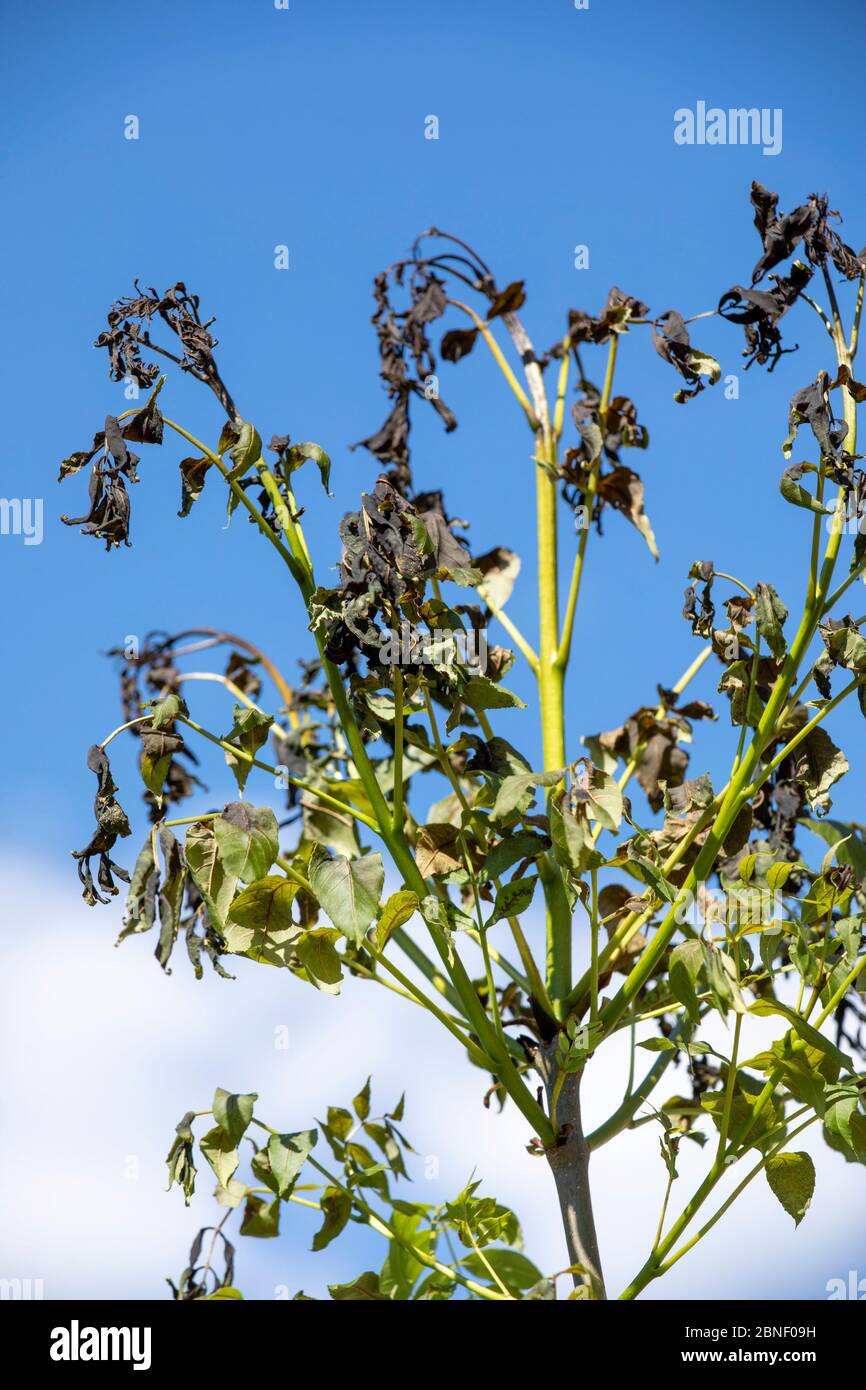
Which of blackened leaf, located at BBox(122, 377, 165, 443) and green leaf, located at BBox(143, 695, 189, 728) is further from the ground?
blackened leaf, located at BBox(122, 377, 165, 443)

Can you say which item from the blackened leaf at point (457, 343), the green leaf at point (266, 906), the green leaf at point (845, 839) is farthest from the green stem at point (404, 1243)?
the blackened leaf at point (457, 343)

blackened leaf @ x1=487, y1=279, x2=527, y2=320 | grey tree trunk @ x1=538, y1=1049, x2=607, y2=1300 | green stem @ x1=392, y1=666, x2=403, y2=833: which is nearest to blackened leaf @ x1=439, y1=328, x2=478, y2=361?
blackened leaf @ x1=487, y1=279, x2=527, y2=320

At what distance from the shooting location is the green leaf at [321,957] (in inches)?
55.7

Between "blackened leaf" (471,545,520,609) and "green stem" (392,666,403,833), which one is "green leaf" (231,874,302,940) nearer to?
"green stem" (392,666,403,833)

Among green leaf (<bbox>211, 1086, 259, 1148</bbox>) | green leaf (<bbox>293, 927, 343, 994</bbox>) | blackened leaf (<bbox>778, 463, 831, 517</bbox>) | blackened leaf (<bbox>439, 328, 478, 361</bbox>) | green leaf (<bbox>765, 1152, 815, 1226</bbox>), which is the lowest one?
green leaf (<bbox>765, 1152, 815, 1226</bbox>)

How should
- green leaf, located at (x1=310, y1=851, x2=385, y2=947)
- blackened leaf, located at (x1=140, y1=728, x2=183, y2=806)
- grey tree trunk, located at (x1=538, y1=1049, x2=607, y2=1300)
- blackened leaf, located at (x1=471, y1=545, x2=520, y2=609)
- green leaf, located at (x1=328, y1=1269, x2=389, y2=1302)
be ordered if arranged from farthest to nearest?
blackened leaf, located at (x1=471, y1=545, x2=520, y2=609) → green leaf, located at (x1=328, y1=1269, x2=389, y2=1302) → grey tree trunk, located at (x1=538, y1=1049, x2=607, y2=1300) → blackened leaf, located at (x1=140, y1=728, x2=183, y2=806) → green leaf, located at (x1=310, y1=851, x2=385, y2=947)

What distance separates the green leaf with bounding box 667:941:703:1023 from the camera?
1.29 meters

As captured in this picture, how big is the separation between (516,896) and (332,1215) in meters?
0.48

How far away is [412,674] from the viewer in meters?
1.35

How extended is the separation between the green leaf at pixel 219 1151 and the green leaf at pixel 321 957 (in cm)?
21

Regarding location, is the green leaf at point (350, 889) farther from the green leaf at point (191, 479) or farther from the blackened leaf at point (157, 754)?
the green leaf at point (191, 479)

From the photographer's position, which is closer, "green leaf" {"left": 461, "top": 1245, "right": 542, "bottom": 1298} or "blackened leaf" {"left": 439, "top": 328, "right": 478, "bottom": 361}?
"green leaf" {"left": 461, "top": 1245, "right": 542, "bottom": 1298}

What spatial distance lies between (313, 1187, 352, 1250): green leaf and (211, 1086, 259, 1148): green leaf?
21cm
